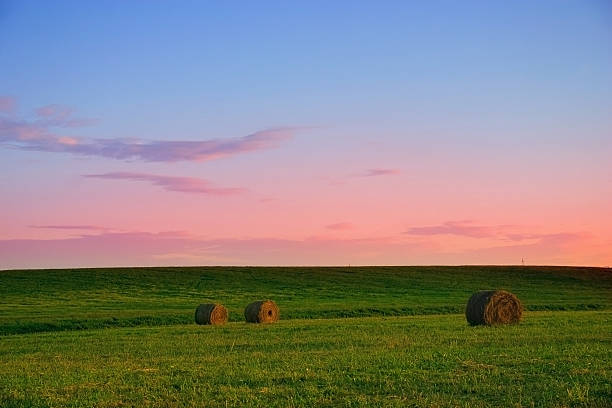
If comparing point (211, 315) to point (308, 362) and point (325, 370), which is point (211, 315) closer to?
point (308, 362)

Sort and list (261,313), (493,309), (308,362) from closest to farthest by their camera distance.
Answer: (308,362), (493,309), (261,313)

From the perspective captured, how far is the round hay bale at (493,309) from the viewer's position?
33.4 m

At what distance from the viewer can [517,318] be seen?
34125 millimetres

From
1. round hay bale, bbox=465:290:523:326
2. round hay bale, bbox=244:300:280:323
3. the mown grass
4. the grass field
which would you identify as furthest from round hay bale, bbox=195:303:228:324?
round hay bale, bbox=465:290:523:326

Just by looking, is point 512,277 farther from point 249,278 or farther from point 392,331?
point 392,331

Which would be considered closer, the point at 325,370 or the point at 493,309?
the point at 325,370

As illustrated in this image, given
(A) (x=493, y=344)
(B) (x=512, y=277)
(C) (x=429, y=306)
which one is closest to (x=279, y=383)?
(A) (x=493, y=344)

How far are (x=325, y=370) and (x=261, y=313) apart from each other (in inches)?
928

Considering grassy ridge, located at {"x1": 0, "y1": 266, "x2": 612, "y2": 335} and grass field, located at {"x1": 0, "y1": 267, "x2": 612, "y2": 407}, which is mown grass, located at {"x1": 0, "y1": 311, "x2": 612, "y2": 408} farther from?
grassy ridge, located at {"x1": 0, "y1": 266, "x2": 612, "y2": 335}

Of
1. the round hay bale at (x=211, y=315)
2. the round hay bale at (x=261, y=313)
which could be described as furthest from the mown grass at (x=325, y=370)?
the round hay bale at (x=211, y=315)

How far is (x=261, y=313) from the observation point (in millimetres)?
40312

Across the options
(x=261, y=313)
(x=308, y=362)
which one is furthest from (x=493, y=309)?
(x=308, y=362)

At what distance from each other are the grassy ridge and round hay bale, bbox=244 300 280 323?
4.63 m

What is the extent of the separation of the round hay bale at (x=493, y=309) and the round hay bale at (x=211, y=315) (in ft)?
45.2
